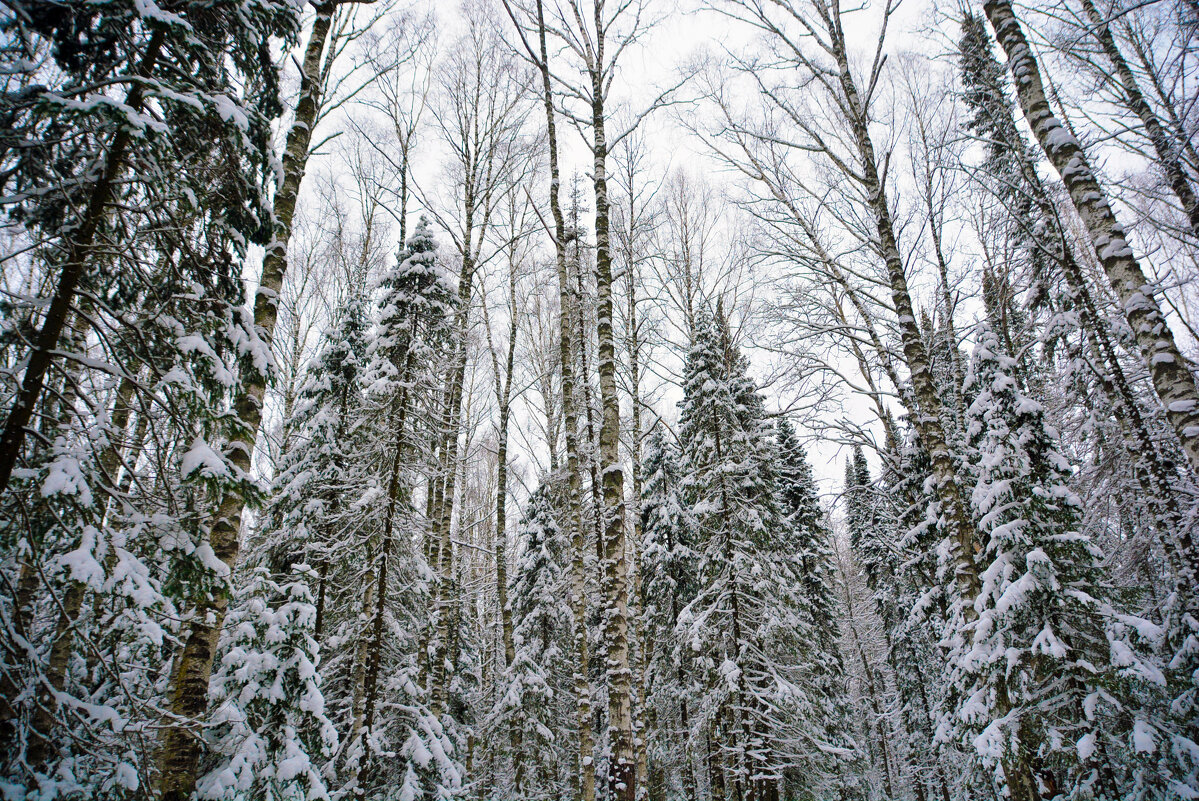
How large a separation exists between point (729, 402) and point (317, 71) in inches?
438

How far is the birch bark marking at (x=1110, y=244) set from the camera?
16.1 ft

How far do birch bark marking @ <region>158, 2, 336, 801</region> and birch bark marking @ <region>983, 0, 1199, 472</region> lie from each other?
818 cm

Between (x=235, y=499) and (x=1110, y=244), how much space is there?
9138 millimetres

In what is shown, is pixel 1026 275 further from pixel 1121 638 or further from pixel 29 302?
pixel 29 302

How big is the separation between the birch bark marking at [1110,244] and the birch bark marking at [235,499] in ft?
26.8

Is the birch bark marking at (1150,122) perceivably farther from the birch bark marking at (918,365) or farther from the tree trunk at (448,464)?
the tree trunk at (448,464)

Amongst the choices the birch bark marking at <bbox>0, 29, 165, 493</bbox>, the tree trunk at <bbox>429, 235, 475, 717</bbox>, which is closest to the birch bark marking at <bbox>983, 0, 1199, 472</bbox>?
the birch bark marking at <bbox>0, 29, 165, 493</bbox>

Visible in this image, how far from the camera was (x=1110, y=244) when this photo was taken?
215 inches

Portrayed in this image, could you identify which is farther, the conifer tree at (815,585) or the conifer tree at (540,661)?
the conifer tree at (815,585)

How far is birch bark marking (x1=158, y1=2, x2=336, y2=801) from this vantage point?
4145 millimetres

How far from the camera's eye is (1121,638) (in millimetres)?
8367

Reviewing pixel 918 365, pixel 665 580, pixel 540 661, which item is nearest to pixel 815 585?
pixel 665 580

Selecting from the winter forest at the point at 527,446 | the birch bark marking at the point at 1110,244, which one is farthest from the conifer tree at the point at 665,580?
the birch bark marking at the point at 1110,244

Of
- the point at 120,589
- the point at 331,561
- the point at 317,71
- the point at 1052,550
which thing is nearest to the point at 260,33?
the point at 317,71
